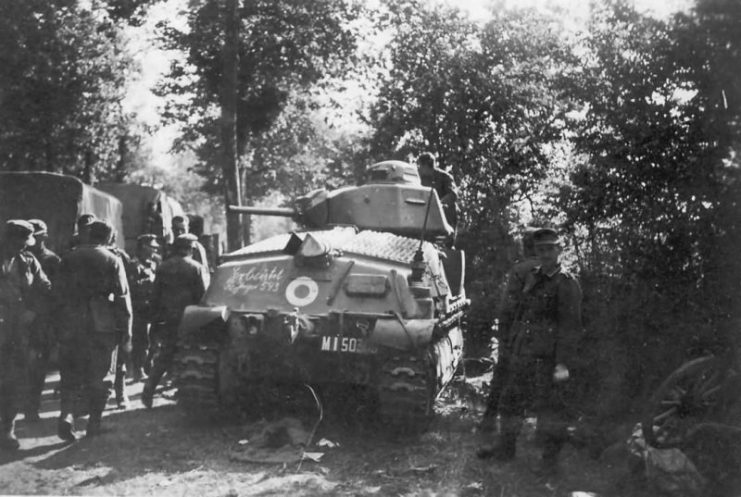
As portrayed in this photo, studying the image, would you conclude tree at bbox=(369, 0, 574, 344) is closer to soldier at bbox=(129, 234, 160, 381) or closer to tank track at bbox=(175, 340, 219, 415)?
soldier at bbox=(129, 234, 160, 381)

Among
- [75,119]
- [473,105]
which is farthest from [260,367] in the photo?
[75,119]

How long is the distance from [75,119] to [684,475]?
673 inches

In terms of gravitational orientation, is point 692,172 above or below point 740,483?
above

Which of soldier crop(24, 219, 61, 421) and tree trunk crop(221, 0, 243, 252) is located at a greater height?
tree trunk crop(221, 0, 243, 252)

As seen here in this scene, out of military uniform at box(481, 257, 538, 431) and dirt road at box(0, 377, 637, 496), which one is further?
military uniform at box(481, 257, 538, 431)

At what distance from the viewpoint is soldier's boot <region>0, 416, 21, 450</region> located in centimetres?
648

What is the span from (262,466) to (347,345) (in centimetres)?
126

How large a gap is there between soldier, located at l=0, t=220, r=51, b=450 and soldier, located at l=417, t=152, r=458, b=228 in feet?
16.3

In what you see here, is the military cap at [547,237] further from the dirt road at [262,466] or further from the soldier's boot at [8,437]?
the soldier's boot at [8,437]

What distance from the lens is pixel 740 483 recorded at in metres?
5.36

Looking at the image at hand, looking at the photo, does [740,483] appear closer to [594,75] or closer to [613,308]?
[613,308]

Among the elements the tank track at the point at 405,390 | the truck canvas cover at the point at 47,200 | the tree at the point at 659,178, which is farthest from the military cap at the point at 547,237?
the truck canvas cover at the point at 47,200

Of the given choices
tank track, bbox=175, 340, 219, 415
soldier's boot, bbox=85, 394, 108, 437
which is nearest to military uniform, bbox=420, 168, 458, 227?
tank track, bbox=175, 340, 219, 415

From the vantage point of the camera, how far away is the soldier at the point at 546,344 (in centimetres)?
609
